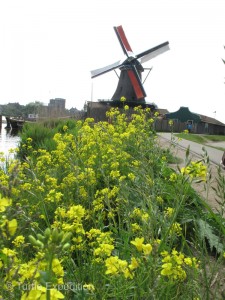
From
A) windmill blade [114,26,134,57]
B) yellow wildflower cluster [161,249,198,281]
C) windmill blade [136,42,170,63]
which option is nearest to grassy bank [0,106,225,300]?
yellow wildflower cluster [161,249,198,281]

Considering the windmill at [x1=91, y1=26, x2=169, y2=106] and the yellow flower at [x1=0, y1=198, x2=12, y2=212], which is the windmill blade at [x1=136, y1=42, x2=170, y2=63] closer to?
the windmill at [x1=91, y1=26, x2=169, y2=106]

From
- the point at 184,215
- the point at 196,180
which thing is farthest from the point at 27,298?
the point at 184,215

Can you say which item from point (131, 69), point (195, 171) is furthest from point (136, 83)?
point (195, 171)

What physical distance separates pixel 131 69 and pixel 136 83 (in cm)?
131

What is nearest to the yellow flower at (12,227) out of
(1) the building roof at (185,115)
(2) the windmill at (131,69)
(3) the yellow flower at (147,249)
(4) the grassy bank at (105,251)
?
(4) the grassy bank at (105,251)

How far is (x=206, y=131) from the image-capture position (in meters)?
46.9

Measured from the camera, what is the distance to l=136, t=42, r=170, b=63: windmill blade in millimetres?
A: 31403

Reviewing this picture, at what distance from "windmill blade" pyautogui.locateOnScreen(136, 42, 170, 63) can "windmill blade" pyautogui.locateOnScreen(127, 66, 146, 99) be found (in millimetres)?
1390

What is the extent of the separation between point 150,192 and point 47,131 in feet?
33.2

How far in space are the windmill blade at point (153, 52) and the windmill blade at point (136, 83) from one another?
1.39 meters

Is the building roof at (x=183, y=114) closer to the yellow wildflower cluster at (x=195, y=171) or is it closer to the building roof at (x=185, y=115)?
the building roof at (x=185, y=115)

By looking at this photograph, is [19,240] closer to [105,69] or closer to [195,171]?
[195,171]

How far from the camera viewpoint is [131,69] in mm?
32750

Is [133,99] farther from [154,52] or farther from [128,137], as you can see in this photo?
[128,137]
